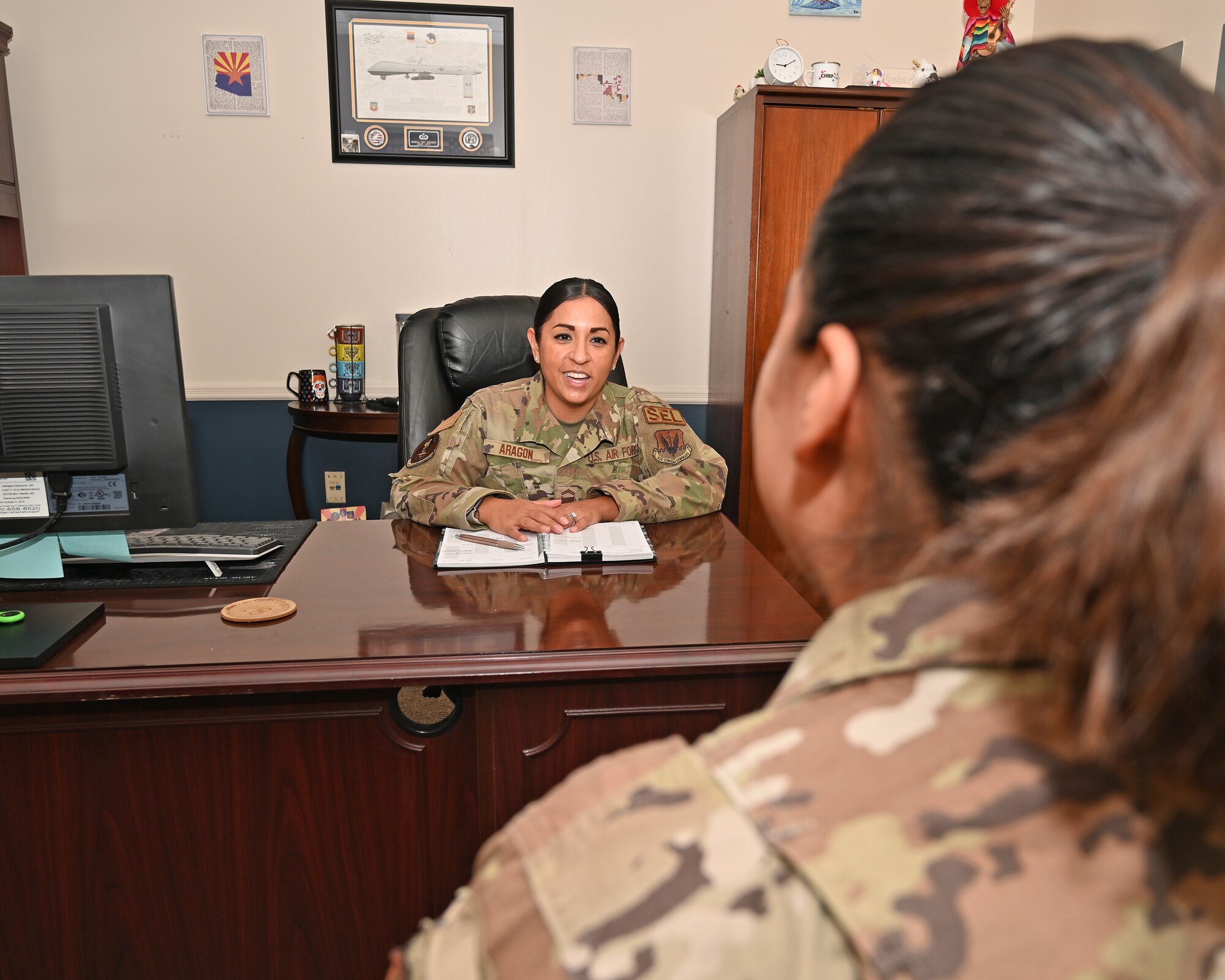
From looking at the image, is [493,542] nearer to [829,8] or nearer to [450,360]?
[450,360]

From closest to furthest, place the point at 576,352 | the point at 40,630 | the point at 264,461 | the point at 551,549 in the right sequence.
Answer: the point at 40,630 < the point at 551,549 < the point at 576,352 < the point at 264,461

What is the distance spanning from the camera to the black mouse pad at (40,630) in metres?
1.07

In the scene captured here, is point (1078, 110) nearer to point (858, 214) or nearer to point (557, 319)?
point (858, 214)

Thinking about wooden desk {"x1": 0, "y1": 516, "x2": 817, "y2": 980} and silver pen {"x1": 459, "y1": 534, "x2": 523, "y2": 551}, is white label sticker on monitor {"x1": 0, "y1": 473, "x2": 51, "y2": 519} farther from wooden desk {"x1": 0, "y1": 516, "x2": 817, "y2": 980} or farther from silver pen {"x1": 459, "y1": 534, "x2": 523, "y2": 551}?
silver pen {"x1": 459, "y1": 534, "x2": 523, "y2": 551}

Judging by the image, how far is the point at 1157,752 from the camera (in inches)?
14.0

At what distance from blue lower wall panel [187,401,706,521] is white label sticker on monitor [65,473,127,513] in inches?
76.9

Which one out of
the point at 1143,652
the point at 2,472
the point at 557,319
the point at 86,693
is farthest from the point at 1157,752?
the point at 557,319

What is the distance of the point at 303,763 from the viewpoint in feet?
3.88

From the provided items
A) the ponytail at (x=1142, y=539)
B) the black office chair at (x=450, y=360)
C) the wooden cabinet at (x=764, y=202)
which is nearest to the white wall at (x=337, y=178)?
the wooden cabinet at (x=764, y=202)

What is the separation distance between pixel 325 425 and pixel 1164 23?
2713 mm

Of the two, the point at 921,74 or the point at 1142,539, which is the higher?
the point at 921,74

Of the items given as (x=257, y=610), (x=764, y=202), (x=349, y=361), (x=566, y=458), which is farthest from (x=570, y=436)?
(x=349, y=361)

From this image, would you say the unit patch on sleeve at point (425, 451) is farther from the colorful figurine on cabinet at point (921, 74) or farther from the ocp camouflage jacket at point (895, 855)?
the colorful figurine on cabinet at point (921, 74)

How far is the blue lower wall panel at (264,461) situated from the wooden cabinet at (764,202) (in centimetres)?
48
